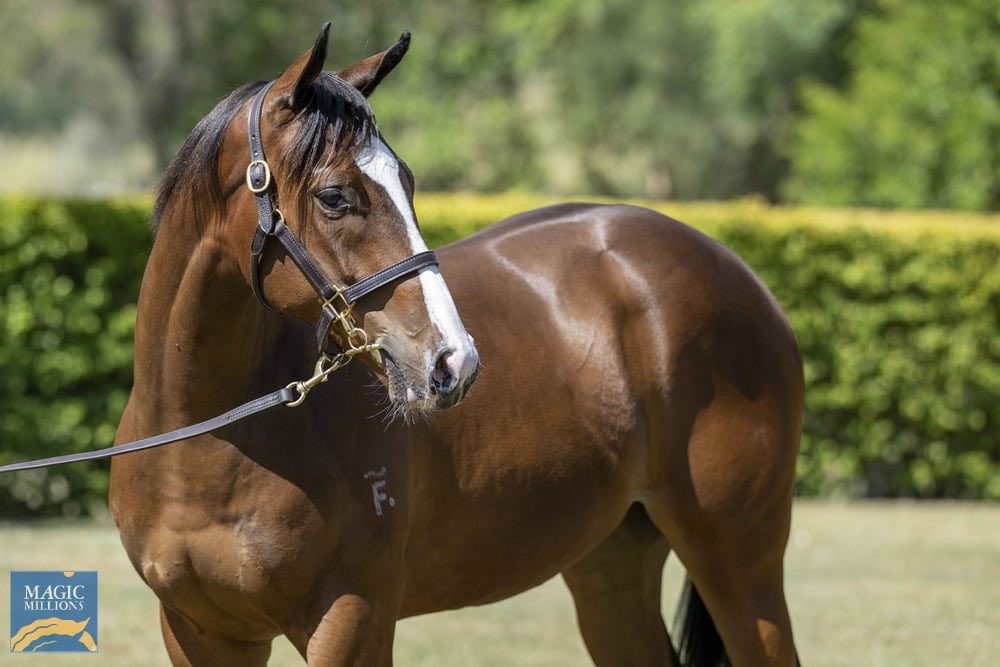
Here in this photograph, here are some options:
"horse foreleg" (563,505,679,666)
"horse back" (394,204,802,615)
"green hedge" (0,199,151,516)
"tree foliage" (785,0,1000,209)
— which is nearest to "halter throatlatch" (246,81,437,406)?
"horse back" (394,204,802,615)

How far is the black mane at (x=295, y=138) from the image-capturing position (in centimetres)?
270

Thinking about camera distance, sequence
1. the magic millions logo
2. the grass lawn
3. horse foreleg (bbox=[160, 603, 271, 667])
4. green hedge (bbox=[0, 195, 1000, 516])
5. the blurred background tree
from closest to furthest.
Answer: horse foreleg (bbox=[160, 603, 271, 667]) < the magic millions logo < the grass lawn < green hedge (bbox=[0, 195, 1000, 516]) < the blurred background tree

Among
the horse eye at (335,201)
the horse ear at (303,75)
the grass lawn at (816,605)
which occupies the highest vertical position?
Result: the horse ear at (303,75)

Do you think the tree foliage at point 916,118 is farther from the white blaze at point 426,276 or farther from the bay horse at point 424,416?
the white blaze at point 426,276

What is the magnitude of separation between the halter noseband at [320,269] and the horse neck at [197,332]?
0.63ft

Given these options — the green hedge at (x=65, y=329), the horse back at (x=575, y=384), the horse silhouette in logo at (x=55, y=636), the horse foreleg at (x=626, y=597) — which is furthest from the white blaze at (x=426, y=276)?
the green hedge at (x=65, y=329)

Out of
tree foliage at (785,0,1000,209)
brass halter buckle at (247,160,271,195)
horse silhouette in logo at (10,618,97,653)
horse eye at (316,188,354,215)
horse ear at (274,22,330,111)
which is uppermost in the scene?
tree foliage at (785,0,1000,209)

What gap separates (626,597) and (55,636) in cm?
180

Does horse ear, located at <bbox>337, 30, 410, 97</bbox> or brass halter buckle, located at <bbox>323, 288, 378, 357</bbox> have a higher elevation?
horse ear, located at <bbox>337, 30, 410, 97</bbox>

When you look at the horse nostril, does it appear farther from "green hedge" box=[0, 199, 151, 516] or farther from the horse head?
"green hedge" box=[0, 199, 151, 516]

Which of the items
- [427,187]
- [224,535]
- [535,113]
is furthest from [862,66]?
[224,535]

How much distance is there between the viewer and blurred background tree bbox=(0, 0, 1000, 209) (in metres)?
21.2

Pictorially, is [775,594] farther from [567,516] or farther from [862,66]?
[862,66]

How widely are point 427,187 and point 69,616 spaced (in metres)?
22.5
